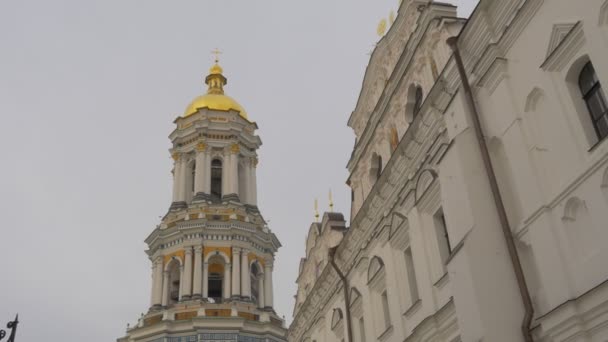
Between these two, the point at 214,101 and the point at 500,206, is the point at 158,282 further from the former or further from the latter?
the point at 500,206

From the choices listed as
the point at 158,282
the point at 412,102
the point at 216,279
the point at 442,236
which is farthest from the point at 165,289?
the point at 442,236

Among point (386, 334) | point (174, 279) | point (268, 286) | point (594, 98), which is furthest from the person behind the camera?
point (268, 286)

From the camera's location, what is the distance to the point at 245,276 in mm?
33156

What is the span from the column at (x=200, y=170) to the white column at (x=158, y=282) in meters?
4.08

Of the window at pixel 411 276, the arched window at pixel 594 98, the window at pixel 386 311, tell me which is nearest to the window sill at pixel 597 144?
the arched window at pixel 594 98

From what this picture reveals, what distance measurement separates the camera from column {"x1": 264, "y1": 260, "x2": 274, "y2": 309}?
111 ft

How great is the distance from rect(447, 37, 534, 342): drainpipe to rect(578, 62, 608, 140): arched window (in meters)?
1.84

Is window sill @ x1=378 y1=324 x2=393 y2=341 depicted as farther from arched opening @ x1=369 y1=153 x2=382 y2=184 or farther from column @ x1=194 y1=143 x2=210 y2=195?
column @ x1=194 y1=143 x2=210 y2=195

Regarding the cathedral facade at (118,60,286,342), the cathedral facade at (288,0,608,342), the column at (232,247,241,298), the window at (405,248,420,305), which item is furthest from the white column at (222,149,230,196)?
the window at (405,248,420,305)

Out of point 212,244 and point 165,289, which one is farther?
point 212,244

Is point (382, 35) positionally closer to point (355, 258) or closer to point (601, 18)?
point (355, 258)

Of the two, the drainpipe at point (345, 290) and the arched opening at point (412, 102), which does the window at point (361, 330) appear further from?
the arched opening at point (412, 102)

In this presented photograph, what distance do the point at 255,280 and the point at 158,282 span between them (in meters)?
4.94

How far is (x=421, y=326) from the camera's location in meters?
12.5
